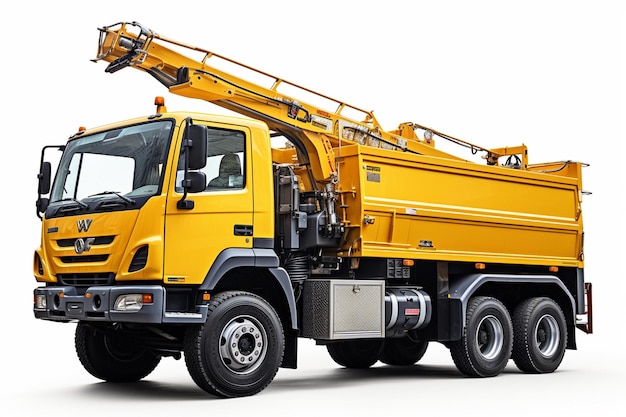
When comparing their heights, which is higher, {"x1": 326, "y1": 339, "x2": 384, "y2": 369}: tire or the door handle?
the door handle

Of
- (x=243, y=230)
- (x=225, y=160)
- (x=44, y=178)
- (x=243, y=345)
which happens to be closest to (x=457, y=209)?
(x=243, y=230)

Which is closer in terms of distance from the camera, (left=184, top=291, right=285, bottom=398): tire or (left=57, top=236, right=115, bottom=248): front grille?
(left=184, top=291, right=285, bottom=398): tire

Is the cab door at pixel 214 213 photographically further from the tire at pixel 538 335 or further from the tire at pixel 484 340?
the tire at pixel 538 335

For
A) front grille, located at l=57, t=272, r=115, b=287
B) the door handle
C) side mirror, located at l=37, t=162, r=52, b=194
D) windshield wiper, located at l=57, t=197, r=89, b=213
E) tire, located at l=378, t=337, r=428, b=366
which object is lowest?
tire, located at l=378, t=337, r=428, b=366

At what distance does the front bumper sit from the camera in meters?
11.1

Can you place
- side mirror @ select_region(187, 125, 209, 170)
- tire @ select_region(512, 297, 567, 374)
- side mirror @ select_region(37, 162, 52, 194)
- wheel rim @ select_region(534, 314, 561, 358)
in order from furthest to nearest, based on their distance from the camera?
wheel rim @ select_region(534, 314, 561, 358) < tire @ select_region(512, 297, 567, 374) < side mirror @ select_region(37, 162, 52, 194) < side mirror @ select_region(187, 125, 209, 170)

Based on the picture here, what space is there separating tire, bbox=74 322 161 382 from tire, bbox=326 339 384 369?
4029 millimetres

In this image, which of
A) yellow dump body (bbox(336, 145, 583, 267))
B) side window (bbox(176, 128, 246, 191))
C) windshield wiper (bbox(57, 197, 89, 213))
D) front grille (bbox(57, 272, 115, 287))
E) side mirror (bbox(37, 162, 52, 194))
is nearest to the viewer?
front grille (bbox(57, 272, 115, 287))

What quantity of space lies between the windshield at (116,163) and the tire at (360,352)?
578 cm

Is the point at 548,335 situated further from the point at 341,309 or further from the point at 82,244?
the point at 82,244

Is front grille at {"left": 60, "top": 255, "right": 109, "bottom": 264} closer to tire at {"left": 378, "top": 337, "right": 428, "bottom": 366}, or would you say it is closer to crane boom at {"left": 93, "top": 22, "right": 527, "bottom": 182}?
crane boom at {"left": 93, "top": 22, "right": 527, "bottom": 182}

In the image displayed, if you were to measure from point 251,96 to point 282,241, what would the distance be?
81.8 inches

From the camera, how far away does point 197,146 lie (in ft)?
36.8

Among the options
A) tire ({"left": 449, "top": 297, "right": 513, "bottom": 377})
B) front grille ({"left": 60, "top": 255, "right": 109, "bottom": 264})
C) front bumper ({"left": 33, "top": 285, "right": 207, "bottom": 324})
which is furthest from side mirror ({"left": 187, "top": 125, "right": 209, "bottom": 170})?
tire ({"left": 449, "top": 297, "right": 513, "bottom": 377})
